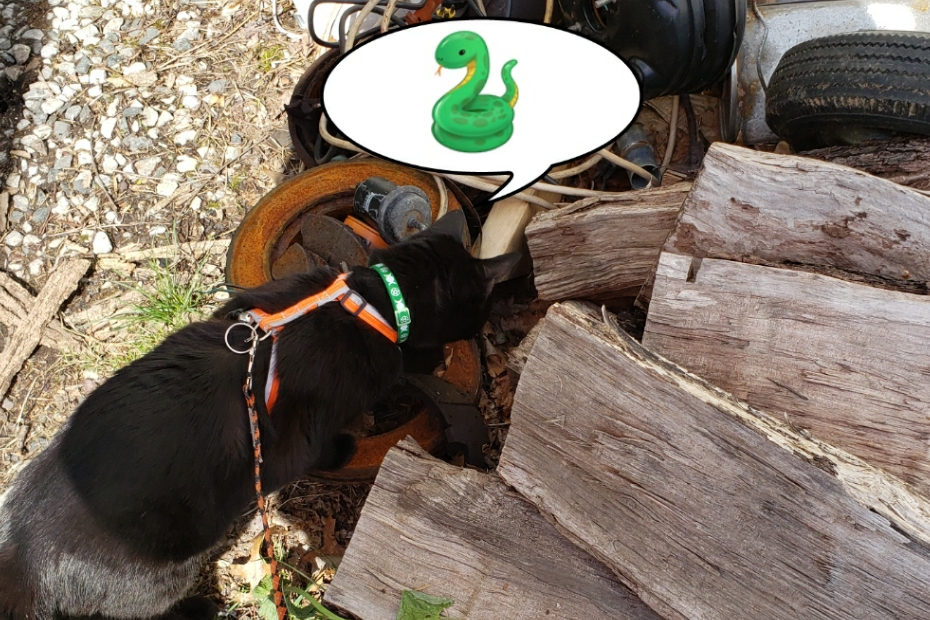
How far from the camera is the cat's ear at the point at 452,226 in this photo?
7.01ft

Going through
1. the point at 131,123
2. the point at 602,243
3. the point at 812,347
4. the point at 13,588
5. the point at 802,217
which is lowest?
the point at 13,588

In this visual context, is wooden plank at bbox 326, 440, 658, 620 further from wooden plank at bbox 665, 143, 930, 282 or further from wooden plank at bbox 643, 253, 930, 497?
wooden plank at bbox 665, 143, 930, 282

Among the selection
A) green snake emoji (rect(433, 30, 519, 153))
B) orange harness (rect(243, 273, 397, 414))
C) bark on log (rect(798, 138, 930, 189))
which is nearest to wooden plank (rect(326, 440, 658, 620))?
orange harness (rect(243, 273, 397, 414))

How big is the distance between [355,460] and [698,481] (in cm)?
127

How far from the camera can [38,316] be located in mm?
2818

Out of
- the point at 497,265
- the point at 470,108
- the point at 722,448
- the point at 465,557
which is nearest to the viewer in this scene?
the point at 722,448

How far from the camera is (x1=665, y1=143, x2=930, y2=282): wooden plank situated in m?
1.62

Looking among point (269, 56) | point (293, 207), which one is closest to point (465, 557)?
point (293, 207)

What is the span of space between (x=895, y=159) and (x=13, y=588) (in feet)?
8.76

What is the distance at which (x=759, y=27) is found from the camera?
98.9 inches

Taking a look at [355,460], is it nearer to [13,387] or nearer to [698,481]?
[698,481]

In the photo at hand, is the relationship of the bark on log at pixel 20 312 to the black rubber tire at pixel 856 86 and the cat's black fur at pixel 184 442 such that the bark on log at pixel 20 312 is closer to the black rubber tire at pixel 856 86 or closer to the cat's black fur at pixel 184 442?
the cat's black fur at pixel 184 442

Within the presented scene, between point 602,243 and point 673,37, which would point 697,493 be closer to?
point 602,243

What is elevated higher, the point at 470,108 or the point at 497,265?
the point at 470,108
